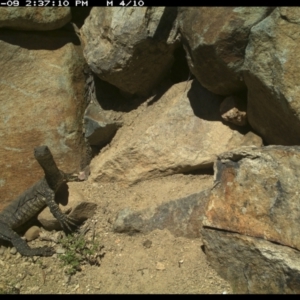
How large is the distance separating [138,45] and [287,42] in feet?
4.92

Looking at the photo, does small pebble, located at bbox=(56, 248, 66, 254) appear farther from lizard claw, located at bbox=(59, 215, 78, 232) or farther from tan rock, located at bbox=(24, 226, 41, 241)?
tan rock, located at bbox=(24, 226, 41, 241)

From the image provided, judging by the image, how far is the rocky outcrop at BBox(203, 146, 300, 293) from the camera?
354 centimetres

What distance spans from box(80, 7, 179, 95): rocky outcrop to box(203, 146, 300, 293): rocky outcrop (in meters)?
1.41

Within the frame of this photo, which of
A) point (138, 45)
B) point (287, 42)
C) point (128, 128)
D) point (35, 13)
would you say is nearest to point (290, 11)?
point (287, 42)

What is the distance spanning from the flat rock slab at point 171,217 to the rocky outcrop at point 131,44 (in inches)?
56.8

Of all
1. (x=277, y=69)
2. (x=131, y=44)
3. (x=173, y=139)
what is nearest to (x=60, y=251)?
(x=173, y=139)

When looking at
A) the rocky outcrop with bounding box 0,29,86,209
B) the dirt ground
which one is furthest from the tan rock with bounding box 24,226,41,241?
the rocky outcrop with bounding box 0,29,86,209

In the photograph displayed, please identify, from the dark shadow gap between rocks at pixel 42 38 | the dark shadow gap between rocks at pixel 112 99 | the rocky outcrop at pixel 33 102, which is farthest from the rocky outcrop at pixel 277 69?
the dark shadow gap between rocks at pixel 42 38

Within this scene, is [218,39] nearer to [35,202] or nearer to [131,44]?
[131,44]

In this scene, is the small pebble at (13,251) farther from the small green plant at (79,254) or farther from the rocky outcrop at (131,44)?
the rocky outcrop at (131,44)

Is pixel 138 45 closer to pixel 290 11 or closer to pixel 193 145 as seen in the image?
pixel 193 145

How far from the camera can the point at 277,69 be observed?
150 inches

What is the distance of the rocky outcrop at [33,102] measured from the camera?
16.4 feet

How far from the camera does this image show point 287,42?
12.4ft
